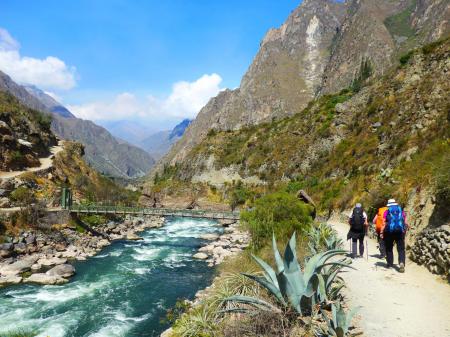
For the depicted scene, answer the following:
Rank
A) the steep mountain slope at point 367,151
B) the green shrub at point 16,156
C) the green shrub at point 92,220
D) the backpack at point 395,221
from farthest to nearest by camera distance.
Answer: the green shrub at point 16,156 → the green shrub at point 92,220 → the steep mountain slope at point 367,151 → the backpack at point 395,221

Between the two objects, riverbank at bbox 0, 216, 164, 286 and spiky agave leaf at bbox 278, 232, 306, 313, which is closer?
spiky agave leaf at bbox 278, 232, 306, 313

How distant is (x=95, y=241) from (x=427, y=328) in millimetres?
30511

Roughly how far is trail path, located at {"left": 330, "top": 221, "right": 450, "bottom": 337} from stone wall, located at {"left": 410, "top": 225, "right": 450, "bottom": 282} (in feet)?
0.67

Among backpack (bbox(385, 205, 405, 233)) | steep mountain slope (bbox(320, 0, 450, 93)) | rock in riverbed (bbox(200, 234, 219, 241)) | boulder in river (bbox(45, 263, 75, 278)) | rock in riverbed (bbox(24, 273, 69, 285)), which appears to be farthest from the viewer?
steep mountain slope (bbox(320, 0, 450, 93))

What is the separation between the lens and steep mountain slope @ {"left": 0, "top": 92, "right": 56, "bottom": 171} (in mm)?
42097

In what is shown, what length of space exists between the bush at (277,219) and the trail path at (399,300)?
20.6 ft

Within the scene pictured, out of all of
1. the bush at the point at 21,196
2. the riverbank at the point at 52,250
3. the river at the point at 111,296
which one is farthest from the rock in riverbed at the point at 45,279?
the bush at the point at 21,196

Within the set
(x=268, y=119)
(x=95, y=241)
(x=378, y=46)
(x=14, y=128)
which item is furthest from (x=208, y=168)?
(x=378, y=46)

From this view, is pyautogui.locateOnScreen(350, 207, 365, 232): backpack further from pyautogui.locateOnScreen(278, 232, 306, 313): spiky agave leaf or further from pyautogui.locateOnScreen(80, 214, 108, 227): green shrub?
pyautogui.locateOnScreen(80, 214, 108, 227): green shrub

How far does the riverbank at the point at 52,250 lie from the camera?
68.0 ft

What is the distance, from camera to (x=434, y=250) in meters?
8.38

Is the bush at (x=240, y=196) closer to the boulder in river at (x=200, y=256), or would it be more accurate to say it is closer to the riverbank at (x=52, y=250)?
the riverbank at (x=52, y=250)

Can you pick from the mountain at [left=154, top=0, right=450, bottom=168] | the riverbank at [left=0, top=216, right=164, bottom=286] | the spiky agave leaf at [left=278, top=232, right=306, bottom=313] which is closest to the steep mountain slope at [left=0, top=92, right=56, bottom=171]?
the riverbank at [left=0, top=216, right=164, bottom=286]

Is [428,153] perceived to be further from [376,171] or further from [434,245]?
[376,171]
